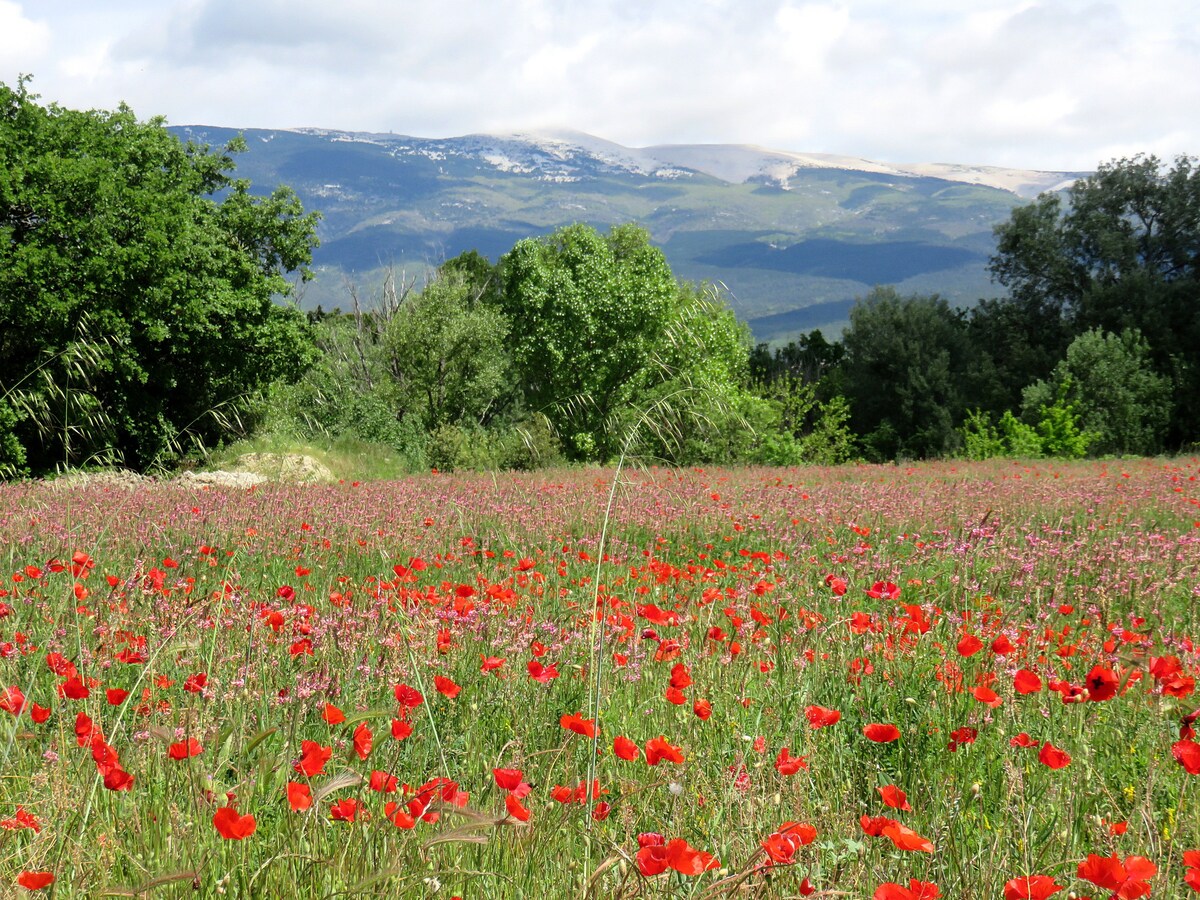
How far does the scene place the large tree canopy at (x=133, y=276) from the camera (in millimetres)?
20625

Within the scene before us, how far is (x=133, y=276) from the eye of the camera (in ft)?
71.9

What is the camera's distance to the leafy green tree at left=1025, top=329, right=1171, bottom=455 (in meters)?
33.9

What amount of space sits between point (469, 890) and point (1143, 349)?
140ft

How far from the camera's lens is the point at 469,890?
2.00m

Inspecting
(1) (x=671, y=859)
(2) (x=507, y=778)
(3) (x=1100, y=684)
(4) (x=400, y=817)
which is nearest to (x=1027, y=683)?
(3) (x=1100, y=684)

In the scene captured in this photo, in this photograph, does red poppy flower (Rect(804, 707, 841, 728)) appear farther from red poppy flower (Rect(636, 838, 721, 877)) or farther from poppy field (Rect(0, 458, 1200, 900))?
red poppy flower (Rect(636, 838, 721, 877))

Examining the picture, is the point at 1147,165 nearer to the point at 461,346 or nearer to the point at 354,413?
the point at 461,346

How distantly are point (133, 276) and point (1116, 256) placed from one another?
44.6 m

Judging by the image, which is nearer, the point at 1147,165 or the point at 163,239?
the point at 163,239

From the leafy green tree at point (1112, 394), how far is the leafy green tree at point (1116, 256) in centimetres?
643

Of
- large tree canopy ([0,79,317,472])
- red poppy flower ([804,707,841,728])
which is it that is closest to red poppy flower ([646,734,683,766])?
red poppy flower ([804,707,841,728])

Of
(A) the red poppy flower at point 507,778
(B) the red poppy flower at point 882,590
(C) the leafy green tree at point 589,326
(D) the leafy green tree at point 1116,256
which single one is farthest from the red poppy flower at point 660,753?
(D) the leafy green tree at point 1116,256

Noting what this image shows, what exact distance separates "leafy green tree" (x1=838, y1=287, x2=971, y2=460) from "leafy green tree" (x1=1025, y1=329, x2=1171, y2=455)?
1083 cm

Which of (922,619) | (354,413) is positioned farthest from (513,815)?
(354,413)
